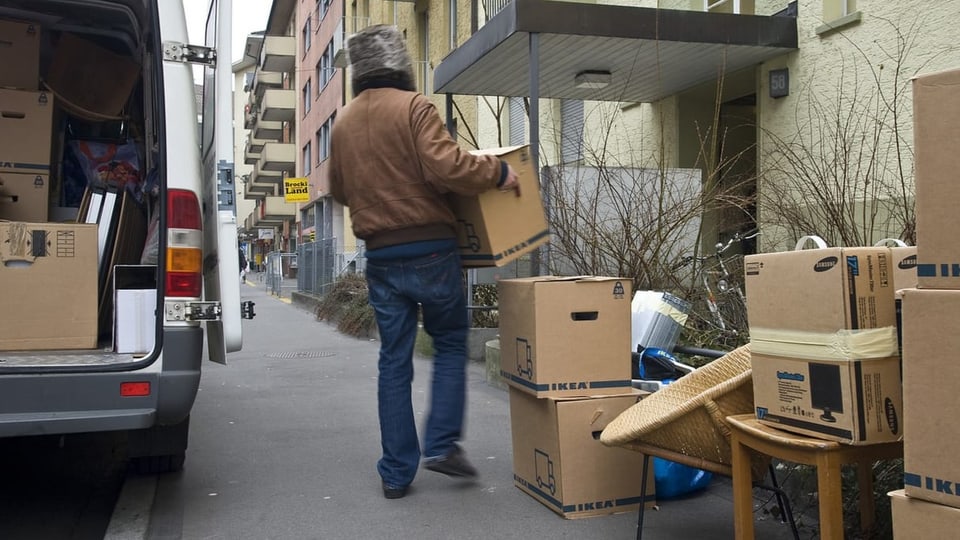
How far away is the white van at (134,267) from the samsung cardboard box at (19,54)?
0.26 metres

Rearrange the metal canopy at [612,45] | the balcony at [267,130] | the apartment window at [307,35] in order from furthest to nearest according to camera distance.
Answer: the balcony at [267,130] → the apartment window at [307,35] → the metal canopy at [612,45]

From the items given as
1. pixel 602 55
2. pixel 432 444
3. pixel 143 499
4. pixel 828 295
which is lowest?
pixel 143 499

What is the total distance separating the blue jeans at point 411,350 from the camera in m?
3.67

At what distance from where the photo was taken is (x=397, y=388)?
3.74 meters

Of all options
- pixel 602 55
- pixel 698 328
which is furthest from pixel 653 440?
pixel 602 55

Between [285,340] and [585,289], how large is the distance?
30.1 ft

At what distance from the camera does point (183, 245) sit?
3.52 metres

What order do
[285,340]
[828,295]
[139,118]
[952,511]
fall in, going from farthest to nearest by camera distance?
[285,340] → [139,118] → [828,295] → [952,511]

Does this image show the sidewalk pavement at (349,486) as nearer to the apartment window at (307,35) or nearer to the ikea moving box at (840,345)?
the ikea moving box at (840,345)

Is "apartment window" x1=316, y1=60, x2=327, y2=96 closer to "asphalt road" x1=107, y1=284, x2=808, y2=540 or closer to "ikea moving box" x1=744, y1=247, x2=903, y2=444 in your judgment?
"asphalt road" x1=107, y1=284, x2=808, y2=540

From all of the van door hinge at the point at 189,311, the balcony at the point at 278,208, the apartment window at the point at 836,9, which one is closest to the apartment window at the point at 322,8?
→ the balcony at the point at 278,208

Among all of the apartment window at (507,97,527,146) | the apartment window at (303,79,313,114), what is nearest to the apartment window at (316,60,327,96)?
the apartment window at (303,79,313,114)

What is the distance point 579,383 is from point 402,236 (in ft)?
3.21

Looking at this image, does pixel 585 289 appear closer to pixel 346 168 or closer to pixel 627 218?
pixel 346 168
